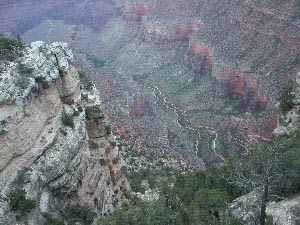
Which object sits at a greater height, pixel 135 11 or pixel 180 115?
pixel 180 115

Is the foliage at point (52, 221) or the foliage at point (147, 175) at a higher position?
the foliage at point (52, 221)

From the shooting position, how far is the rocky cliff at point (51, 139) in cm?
2100

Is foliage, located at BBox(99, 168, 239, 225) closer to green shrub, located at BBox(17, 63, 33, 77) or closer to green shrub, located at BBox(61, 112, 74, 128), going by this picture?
green shrub, located at BBox(61, 112, 74, 128)

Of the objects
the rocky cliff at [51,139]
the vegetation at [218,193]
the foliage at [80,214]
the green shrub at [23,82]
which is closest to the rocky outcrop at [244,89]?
the vegetation at [218,193]

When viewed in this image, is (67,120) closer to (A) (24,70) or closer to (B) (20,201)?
(A) (24,70)

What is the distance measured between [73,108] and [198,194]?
8.83 m

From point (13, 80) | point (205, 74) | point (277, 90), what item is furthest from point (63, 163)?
point (205, 74)

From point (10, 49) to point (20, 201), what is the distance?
8289 millimetres

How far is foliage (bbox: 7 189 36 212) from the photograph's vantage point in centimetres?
2008

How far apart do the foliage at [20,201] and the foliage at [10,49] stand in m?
6.82

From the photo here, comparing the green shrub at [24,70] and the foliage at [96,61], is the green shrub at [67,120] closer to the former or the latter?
the green shrub at [24,70]

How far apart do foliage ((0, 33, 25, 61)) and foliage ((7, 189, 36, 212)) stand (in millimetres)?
6816

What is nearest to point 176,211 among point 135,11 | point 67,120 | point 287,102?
point 67,120

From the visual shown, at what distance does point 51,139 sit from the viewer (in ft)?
75.8
